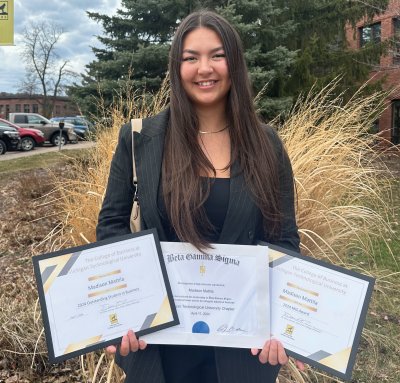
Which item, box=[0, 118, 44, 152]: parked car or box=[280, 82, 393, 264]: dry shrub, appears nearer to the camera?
box=[280, 82, 393, 264]: dry shrub

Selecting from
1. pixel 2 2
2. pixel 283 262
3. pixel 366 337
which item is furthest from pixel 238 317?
pixel 2 2

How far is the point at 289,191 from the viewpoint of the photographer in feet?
5.72

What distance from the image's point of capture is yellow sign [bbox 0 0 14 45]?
833 centimetres

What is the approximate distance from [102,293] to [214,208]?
47 cm

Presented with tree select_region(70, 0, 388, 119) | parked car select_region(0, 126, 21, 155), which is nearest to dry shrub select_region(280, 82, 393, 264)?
tree select_region(70, 0, 388, 119)

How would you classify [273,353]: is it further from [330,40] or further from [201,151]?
[330,40]

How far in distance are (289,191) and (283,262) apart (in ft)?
1.04

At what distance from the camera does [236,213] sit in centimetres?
158

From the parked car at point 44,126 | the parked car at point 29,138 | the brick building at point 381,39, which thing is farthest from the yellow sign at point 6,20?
the parked car at point 44,126

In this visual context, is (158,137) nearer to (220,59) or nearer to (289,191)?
(220,59)

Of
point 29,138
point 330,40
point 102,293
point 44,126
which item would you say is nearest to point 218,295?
point 102,293

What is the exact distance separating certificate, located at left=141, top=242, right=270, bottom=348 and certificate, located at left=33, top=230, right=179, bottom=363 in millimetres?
44

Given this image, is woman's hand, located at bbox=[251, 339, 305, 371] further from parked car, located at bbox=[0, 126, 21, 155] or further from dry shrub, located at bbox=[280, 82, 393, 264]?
parked car, located at bbox=[0, 126, 21, 155]

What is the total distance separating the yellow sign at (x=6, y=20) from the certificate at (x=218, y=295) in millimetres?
8197
